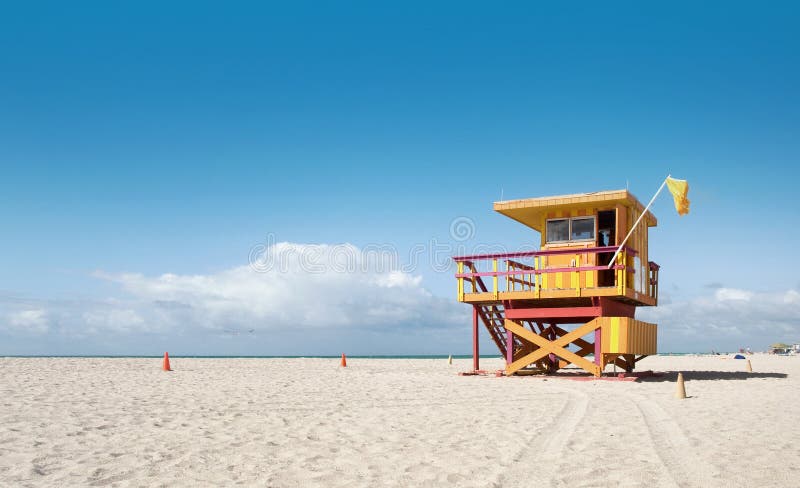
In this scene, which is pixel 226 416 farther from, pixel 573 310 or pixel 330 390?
pixel 573 310

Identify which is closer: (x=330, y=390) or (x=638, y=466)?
(x=638, y=466)

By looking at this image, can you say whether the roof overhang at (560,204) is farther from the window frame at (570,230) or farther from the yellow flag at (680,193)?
the yellow flag at (680,193)

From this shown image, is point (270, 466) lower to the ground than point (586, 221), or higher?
lower

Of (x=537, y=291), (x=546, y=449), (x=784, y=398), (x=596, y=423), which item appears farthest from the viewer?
(x=537, y=291)

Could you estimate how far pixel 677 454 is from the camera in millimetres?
7434

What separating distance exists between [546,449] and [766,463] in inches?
91.1

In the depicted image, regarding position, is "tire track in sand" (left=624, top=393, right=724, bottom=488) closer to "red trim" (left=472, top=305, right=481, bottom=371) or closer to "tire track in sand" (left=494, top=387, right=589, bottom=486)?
"tire track in sand" (left=494, top=387, right=589, bottom=486)

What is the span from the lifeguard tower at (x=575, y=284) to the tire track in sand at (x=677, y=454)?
6.86m

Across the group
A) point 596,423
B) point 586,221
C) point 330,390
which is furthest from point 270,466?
point 586,221

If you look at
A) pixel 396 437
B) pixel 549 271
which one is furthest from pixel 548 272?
pixel 396 437

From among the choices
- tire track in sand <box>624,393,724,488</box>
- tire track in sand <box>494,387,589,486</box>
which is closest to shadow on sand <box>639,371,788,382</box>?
tire track in sand <box>494,387,589,486</box>

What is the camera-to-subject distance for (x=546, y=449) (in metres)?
7.74

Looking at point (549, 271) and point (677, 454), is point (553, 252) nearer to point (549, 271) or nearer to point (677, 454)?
point (549, 271)

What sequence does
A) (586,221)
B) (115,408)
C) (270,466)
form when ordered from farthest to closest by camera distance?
(586,221), (115,408), (270,466)
